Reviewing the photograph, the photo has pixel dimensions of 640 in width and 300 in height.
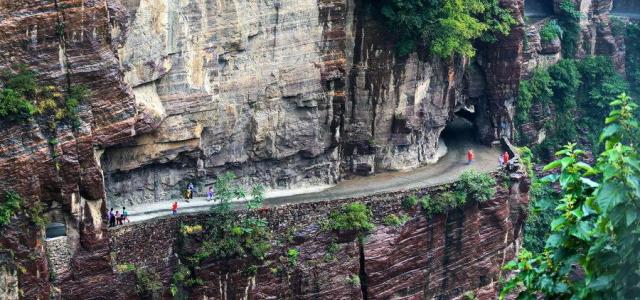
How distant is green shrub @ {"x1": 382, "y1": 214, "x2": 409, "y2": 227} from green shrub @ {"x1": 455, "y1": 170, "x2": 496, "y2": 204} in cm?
276

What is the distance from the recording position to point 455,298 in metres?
38.2

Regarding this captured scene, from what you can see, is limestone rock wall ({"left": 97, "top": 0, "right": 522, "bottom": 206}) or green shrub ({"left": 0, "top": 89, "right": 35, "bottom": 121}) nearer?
green shrub ({"left": 0, "top": 89, "right": 35, "bottom": 121})

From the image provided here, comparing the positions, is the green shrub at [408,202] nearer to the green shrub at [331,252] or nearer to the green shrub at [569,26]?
the green shrub at [331,252]

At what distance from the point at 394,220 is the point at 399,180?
322 cm

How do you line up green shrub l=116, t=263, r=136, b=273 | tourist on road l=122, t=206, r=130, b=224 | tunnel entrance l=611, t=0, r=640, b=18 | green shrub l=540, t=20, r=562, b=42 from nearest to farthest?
green shrub l=116, t=263, r=136, b=273, tourist on road l=122, t=206, r=130, b=224, green shrub l=540, t=20, r=562, b=42, tunnel entrance l=611, t=0, r=640, b=18

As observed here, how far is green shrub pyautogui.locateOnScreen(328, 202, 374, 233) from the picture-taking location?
34.1 meters

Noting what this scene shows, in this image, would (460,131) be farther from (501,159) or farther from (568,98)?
(568,98)

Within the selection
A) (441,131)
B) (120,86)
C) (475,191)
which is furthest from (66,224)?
(441,131)

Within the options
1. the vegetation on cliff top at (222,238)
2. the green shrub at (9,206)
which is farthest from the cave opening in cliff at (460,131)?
the green shrub at (9,206)

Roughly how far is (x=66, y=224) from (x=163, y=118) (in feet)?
16.3

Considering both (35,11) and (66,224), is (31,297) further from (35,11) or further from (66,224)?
(35,11)

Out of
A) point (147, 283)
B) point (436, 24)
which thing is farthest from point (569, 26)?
point (147, 283)

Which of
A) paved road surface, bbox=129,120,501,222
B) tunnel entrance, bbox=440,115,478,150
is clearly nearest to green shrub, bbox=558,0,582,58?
tunnel entrance, bbox=440,115,478,150

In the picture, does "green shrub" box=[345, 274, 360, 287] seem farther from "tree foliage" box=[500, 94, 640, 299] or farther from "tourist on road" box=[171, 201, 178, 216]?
"tree foliage" box=[500, 94, 640, 299]
